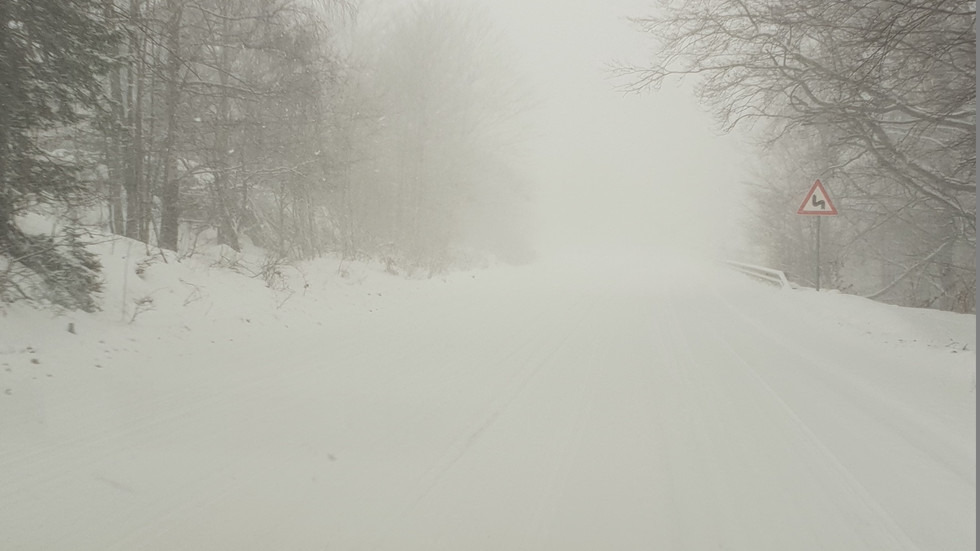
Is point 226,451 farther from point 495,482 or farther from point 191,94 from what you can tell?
point 191,94

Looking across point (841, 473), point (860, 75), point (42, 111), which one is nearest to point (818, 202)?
point (860, 75)

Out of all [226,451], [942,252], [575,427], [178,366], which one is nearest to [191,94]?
[178,366]

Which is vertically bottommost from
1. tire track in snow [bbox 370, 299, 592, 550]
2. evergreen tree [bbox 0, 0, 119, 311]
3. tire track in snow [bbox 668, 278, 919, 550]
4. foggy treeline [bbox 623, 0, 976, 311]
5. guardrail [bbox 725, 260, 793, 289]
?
tire track in snow [bbox 668, 278, 919, 550]

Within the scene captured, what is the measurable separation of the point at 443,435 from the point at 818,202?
11.8 meters

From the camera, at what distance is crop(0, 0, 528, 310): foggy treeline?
441cm

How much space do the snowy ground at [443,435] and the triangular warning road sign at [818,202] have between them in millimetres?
4961

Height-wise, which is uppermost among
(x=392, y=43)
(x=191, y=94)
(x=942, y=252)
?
(x=392, y=43)

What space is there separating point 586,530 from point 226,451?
2301 millimetres

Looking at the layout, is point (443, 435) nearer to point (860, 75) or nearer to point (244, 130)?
point (860, 75)

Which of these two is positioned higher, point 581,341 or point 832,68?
point 832,68

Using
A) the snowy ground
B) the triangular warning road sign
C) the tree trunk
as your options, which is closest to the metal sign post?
the triangular warning road sign

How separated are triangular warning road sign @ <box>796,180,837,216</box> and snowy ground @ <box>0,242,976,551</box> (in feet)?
16.3

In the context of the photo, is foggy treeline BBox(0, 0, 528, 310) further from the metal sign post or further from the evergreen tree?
the metal sign post

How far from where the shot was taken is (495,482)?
2.90 meters
